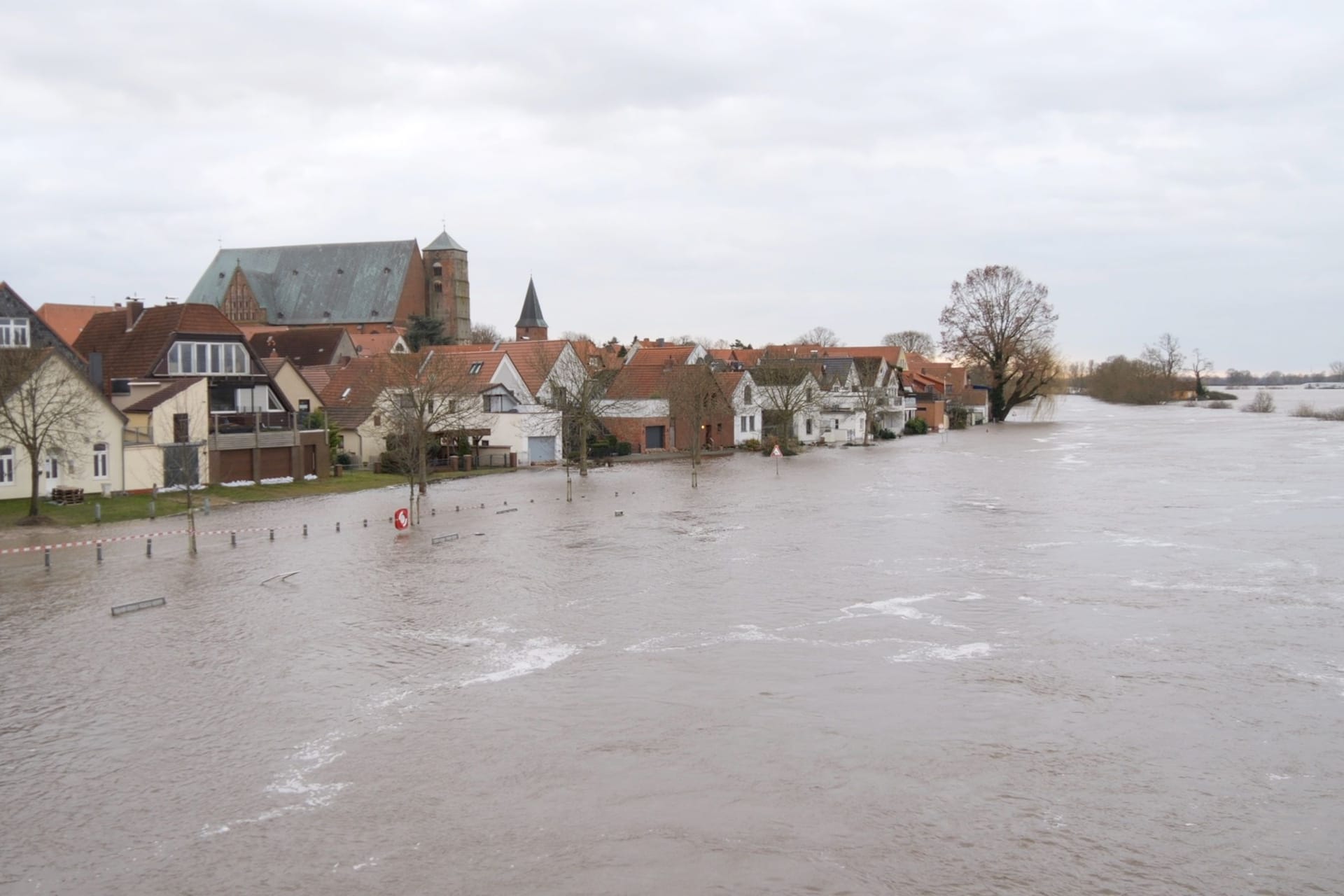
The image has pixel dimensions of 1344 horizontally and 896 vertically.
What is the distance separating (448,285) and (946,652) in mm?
104043

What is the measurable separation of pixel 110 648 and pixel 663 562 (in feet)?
40.6

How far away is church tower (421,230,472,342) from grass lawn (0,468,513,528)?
66967 mm

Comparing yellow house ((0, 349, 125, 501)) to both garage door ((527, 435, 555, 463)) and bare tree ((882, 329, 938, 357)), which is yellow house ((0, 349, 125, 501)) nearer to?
garage door ((527, 435, 555, 463))

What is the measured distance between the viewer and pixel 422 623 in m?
21.4

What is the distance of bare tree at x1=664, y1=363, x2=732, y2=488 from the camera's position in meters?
57.8

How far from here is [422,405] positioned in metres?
42.4

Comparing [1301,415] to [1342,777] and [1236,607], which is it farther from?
[1342,777]

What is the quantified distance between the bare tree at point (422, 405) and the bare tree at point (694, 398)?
10457 mm

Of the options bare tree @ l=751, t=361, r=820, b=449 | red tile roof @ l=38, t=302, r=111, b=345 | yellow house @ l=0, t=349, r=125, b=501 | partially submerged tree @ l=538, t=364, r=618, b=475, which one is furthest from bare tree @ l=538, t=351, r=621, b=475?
red tile roof @ l=38, t=302, r=111, b=345

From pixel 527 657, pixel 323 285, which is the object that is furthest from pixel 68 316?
pixel 527 657

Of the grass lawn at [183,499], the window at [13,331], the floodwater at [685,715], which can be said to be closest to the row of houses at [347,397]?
the window at [13,331]

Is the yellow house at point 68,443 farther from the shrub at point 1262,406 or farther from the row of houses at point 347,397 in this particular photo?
the shrub at point 1262,406

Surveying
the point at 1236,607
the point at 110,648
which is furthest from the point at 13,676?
the point at 1236,607

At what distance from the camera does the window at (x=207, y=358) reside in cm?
4422
